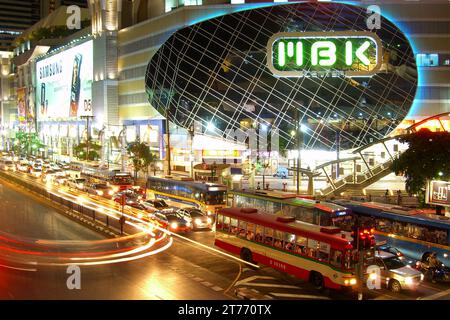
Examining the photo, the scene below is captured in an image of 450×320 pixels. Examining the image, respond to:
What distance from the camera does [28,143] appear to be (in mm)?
126875

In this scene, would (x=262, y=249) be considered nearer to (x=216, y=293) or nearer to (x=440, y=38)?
(x=216, y=293)

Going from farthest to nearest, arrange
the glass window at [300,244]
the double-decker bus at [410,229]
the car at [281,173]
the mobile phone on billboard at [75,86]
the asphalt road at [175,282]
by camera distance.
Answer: the mobile phone on billboard at [75,86]
the car at [281,173]
the double-decker bus at [410,229]
the glass window at [300,244]
the asphalt road at [175,282]

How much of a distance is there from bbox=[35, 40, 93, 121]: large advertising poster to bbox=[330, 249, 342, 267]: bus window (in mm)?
83244

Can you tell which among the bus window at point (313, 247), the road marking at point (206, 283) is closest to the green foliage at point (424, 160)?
the bus window at point (313, 247)

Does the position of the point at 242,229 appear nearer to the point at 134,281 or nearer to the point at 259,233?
the point at 259,233

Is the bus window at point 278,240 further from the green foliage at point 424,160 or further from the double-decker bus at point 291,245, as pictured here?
the green foliage at point 424,160

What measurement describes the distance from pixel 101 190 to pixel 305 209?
2511 centimetres

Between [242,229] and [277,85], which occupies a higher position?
[277,85]

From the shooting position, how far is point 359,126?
6869 cm

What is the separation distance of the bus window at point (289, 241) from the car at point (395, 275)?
3294mm

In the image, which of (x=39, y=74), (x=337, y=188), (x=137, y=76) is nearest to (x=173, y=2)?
(x=137, y=76)

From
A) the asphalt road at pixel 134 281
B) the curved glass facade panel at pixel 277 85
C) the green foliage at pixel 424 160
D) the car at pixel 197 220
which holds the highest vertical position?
the curved glass facade panel at pixel 277 85

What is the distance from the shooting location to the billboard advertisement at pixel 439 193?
29203 mm

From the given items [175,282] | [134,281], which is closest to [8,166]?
[134,281]
